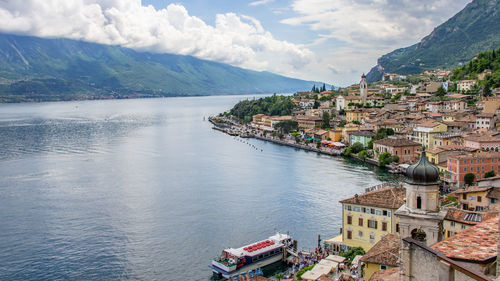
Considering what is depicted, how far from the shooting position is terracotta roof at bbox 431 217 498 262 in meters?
7.45

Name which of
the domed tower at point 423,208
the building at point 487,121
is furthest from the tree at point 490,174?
the domed tower at point 423,208

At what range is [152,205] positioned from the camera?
1656 inches

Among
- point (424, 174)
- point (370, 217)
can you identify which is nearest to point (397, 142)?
point (370, 217)

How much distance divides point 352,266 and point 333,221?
12.2 m

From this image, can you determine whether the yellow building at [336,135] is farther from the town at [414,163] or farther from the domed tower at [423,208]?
the domed tower at [423,208]

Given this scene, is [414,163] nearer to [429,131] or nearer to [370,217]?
[370,217]

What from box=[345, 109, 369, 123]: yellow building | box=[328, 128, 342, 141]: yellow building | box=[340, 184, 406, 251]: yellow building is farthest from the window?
box=[345, 109, 369, 123]: yellow building

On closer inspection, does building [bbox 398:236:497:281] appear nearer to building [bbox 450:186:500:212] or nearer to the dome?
the dome

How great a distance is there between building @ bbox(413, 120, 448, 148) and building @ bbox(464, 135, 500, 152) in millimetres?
10338

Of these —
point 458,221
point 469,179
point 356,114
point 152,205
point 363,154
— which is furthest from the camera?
point 356,114

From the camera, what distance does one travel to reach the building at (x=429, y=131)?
67688mm

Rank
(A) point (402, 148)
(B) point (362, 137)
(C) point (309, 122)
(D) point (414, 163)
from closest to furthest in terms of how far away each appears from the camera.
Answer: (D) point (414, 163) < (A) point (402, 148) < (B) point (362, 137) < (C) point (309, 122)

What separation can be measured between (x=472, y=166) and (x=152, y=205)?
3414 cm

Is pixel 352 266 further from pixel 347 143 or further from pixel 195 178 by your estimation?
pixel 347 143
